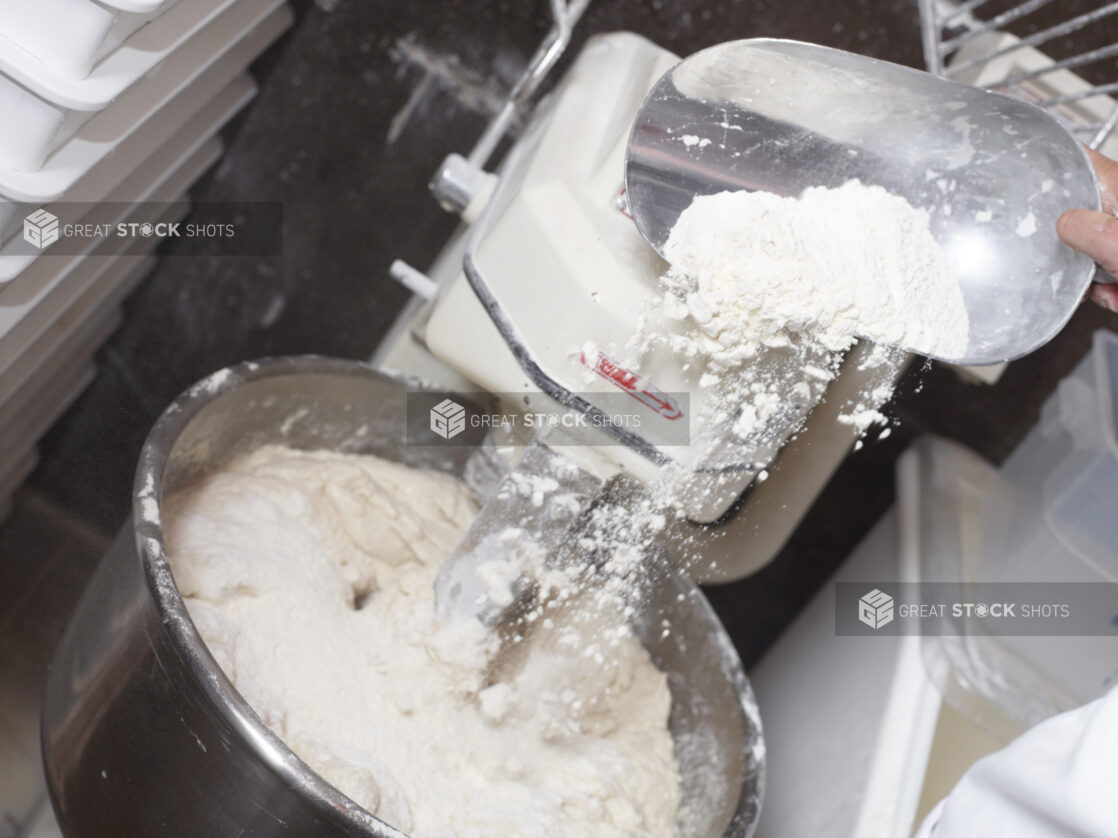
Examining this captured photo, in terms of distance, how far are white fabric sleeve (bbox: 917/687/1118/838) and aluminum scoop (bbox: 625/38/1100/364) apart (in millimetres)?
236

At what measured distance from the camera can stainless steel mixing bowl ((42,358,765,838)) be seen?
560 mm

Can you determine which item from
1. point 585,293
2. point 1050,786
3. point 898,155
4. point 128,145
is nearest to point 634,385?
point 585,293

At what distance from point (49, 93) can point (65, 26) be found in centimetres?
4

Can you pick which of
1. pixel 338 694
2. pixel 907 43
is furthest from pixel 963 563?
pixel 338 694

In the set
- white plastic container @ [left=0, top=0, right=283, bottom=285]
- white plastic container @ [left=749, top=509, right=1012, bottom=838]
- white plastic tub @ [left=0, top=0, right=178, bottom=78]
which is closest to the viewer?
white plastic tub @ [left=0, top=0, right=178, bottom=78]

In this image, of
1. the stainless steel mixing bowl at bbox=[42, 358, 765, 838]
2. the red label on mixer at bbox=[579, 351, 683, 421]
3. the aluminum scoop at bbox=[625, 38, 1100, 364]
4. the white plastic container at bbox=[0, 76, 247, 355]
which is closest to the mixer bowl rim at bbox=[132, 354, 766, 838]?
the stainless steel mixing bowl at bbox=[42, 358, 765, 838]

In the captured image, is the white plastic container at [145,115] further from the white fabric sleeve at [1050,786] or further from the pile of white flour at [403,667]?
the white fabric sleeve at [1050,786]

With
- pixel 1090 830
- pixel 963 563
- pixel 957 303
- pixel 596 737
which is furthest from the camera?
pixel 963 563

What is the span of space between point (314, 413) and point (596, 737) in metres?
0.39

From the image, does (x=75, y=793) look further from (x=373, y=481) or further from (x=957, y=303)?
(x=957, y=303)

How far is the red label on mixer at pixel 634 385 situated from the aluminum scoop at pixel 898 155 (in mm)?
93

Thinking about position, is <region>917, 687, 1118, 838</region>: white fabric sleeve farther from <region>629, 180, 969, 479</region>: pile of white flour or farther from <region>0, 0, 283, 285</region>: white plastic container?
<region>0, 0, 283, 285</region>: white plastic container

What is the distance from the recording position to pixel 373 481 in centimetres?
88

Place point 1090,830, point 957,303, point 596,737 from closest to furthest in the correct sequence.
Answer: point 1090,830
point 957,303
point 596,737
